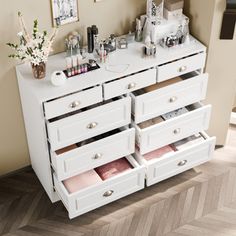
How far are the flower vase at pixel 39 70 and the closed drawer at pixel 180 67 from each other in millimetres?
673

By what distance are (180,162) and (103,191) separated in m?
0.57

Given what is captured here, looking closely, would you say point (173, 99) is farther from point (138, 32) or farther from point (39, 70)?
point (39, 70)

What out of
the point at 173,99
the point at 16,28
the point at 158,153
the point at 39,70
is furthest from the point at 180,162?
the point at 16,28

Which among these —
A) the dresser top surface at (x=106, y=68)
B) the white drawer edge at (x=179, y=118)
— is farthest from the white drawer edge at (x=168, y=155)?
the dresser top surface at (x=106, y=68)

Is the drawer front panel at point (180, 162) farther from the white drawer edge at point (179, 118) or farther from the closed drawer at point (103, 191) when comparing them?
the white drawer edge at point (179, 118)

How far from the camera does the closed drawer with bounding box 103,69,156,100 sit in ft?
9.59

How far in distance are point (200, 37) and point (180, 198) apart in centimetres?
104

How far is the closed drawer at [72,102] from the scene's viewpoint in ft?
9.11

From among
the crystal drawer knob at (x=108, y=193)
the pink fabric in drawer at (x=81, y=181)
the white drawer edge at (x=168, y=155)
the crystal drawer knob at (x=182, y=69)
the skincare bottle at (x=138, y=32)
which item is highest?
the skincare bottle at (x=138, y=32)

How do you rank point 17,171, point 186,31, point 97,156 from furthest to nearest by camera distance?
point 17,171
point 186,31
point 97,156

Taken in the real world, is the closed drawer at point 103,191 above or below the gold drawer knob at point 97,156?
below

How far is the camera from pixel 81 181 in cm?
310

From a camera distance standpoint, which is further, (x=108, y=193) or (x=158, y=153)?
(x=158, y=153)

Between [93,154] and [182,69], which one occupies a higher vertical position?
[182,69]
